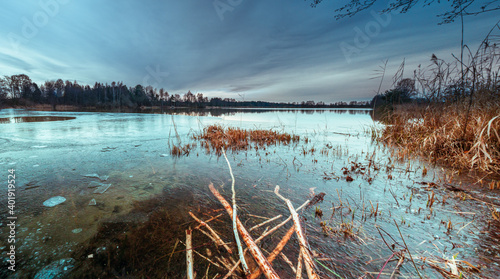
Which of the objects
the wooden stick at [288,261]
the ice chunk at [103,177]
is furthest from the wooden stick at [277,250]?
the ice chunk at [103,177]

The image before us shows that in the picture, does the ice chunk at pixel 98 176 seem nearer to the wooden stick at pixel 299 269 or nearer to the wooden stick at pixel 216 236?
the wooden stick at pixel 216 236

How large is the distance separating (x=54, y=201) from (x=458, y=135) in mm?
8251

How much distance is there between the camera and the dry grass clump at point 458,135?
351 centimetres

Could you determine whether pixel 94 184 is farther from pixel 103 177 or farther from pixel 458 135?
pixel 458 135

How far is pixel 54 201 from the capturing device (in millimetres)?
2504

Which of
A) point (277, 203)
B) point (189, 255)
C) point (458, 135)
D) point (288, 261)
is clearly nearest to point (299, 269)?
point (288, 261)

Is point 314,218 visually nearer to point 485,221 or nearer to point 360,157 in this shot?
point 485,221

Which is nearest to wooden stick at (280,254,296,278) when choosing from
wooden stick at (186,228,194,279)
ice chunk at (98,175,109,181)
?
wooden stick at (186,228,194,279)

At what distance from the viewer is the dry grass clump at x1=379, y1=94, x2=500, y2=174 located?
351 cm

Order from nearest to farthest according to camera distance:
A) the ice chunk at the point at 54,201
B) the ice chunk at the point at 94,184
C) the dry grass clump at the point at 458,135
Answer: the ice chunk at the point at 54,201, the ice chunk at the point at 94,184, the dry grass clump at the point at 458,135

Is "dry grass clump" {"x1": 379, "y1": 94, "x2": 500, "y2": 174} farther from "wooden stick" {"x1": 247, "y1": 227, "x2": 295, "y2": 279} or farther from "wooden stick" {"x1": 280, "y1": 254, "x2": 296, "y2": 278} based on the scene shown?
"wooden stick" {"x1": 280, "y1": 254, "x2": 296, "y2": 278}

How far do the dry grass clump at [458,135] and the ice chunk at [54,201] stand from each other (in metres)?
6.68

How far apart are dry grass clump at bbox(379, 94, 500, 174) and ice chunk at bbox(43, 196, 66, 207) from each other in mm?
6682

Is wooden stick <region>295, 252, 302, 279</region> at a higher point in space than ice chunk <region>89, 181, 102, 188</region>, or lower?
lower
